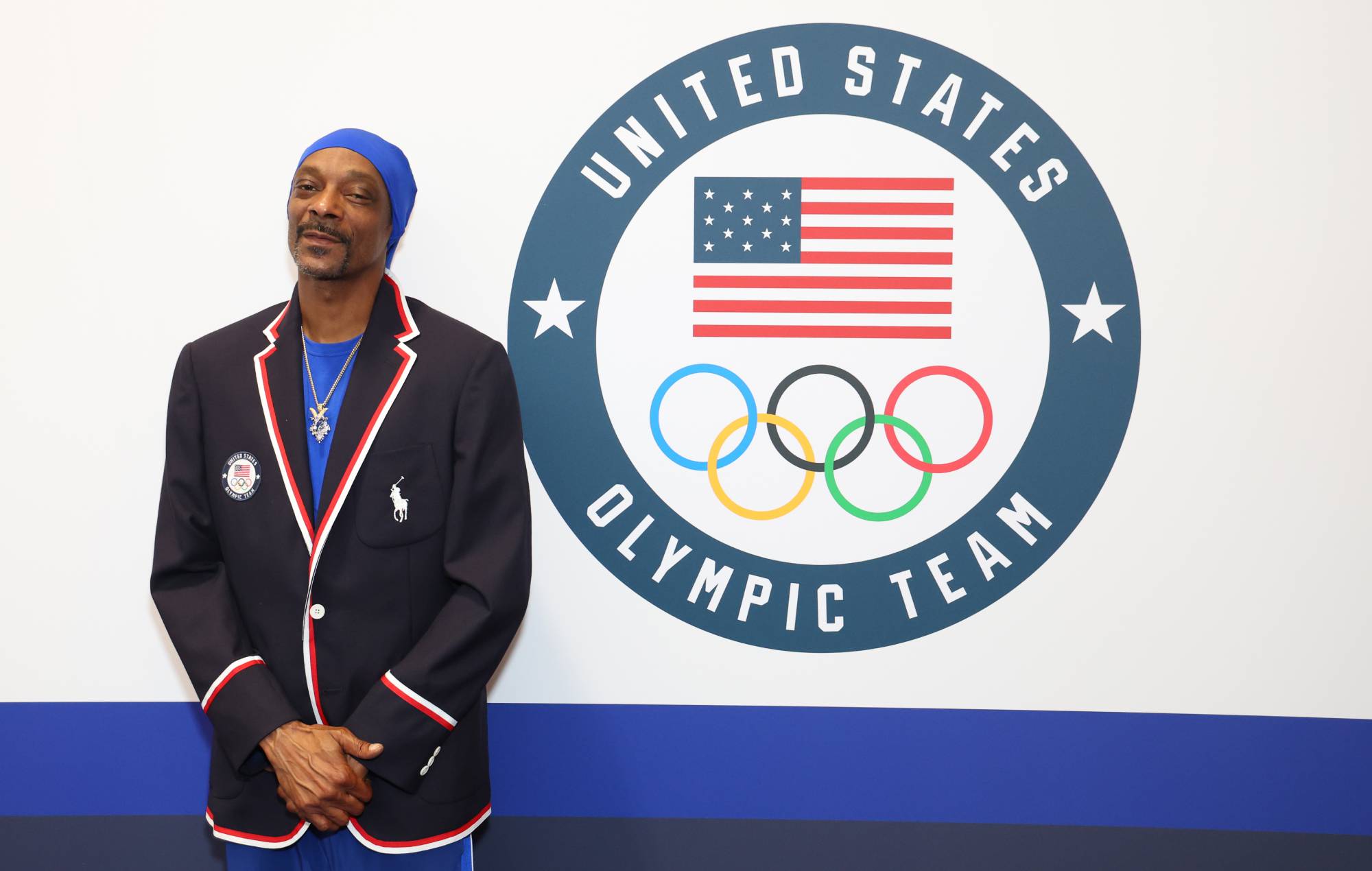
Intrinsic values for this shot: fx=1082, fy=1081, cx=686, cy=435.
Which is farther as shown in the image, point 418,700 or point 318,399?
point 318,399

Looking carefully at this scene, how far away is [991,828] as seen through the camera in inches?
92.4

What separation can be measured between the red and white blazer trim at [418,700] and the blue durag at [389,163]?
79 centimetres

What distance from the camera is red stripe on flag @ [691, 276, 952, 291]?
2295 mm

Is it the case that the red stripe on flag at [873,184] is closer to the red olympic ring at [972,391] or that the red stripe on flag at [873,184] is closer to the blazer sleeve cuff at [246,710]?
the red olympic ring at [972,391]

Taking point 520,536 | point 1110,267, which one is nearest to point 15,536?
point 520,536

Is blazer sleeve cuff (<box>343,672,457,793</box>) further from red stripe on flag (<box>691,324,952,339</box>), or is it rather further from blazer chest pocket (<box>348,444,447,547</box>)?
red stripe on flag (<box>691,324,952,339</box>)

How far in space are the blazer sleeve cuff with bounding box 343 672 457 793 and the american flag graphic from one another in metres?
0.97

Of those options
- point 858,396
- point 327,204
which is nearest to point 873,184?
point 858,396

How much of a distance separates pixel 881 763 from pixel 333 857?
3.70 feet

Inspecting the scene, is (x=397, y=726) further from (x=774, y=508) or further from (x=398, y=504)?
(x=774, y=508)

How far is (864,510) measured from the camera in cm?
231

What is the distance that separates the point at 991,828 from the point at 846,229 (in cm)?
133

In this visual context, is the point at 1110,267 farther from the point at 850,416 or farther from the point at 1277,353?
the point at 850,416

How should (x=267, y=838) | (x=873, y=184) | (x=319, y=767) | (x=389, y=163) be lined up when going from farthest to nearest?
(x=873, y=184), (x=389, y=163), (x=267, y=838), (x=319, y=767)
